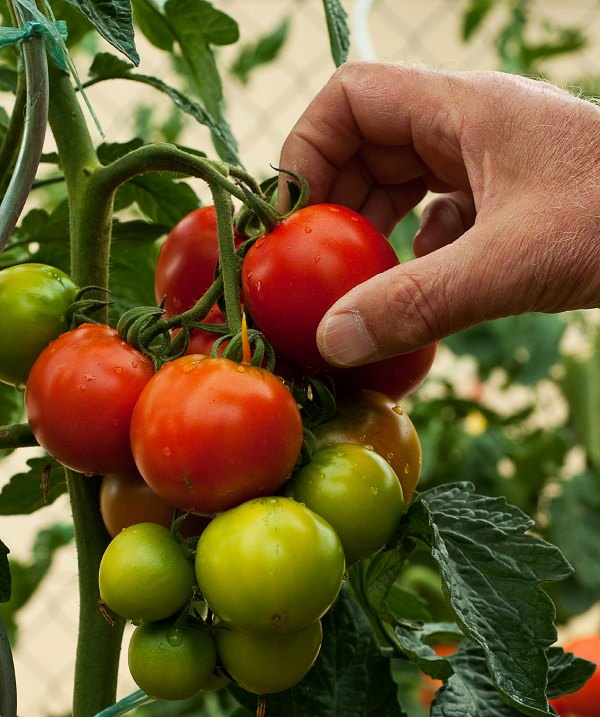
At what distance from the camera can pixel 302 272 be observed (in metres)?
0.58

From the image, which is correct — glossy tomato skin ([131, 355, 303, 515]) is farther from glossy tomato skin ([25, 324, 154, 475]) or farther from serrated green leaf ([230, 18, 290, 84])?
serrated green leaf ([230, 18, 290, 84])

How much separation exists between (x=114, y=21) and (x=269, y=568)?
0.33 metres

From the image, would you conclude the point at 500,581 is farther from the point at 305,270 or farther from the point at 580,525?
the point at 580,525

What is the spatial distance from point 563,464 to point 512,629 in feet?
4.56

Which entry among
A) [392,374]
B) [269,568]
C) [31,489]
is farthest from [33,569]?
[269,568]

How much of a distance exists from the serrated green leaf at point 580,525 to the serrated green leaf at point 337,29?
1.19 metres

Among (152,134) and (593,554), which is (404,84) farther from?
(152,134)

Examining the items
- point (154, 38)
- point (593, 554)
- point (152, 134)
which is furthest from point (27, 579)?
point (152, 134)

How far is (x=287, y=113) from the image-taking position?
119 inches

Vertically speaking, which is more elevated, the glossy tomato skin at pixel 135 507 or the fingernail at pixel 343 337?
the fingernail at pixel 343 337

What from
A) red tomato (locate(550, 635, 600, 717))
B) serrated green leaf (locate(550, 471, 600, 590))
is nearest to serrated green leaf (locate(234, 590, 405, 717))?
red tomato (locate(550, 635, 600, 717))

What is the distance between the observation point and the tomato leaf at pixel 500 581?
20.8 inches

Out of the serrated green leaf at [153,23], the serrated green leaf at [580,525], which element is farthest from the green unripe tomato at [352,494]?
the serrated green leaf at [580,525]

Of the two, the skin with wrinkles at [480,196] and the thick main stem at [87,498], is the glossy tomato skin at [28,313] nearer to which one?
the thick main stem at [87,498]
